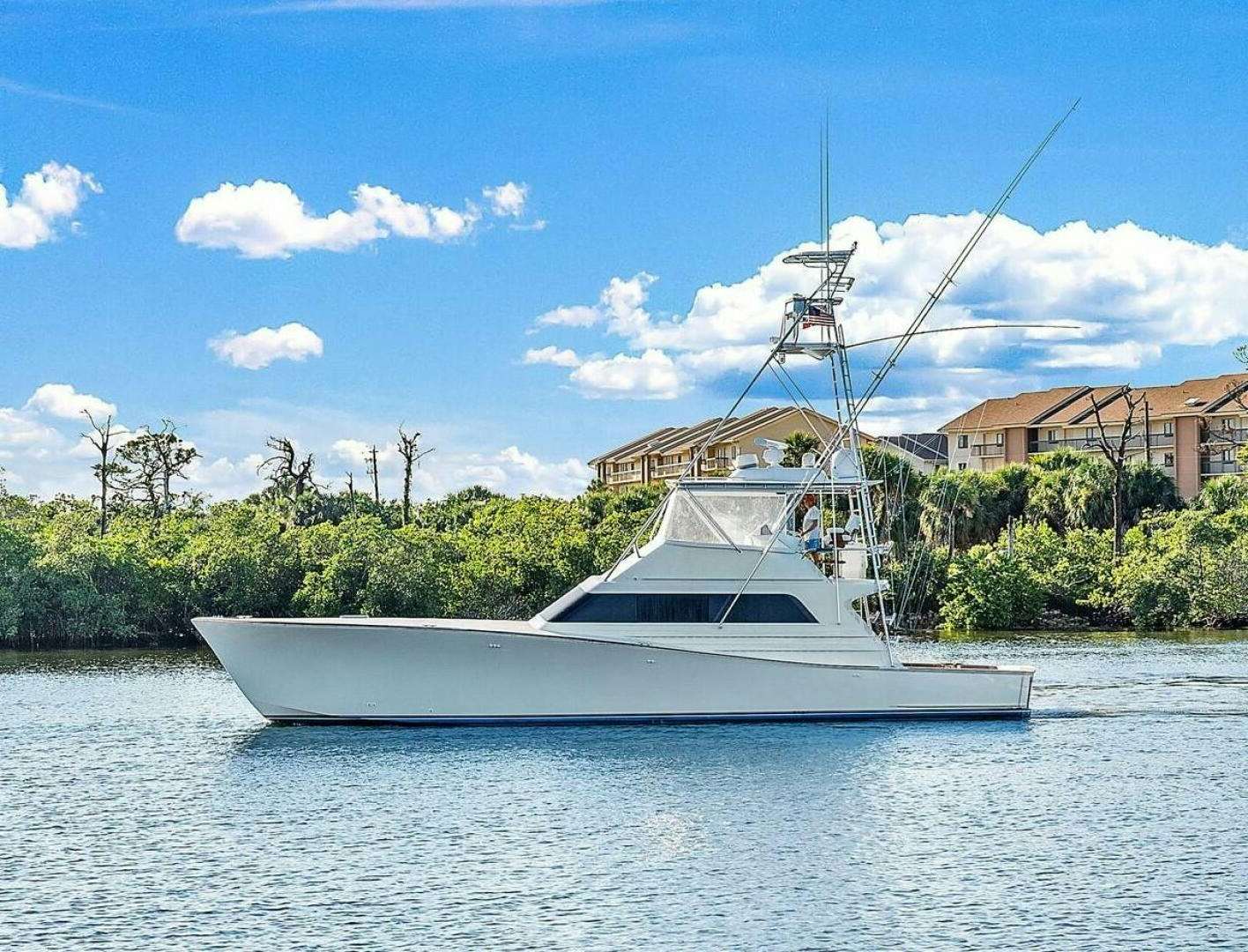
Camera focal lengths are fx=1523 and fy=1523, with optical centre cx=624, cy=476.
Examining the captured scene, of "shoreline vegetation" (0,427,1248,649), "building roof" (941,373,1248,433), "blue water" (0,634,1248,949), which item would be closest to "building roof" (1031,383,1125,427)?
"building roof" (941,373,1248,433)

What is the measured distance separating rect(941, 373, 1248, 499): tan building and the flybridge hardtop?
5911 cm

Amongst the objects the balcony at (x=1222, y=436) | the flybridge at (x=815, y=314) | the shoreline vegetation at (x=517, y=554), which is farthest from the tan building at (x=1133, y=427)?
the flybridge at (x=815, y=314)

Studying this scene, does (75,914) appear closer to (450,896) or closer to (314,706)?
(450,896)

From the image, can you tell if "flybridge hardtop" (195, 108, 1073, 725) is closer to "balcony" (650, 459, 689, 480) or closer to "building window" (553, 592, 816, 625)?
"building window" (553, 592, 816, 625)

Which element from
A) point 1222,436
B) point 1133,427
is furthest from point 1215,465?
point 1133,427

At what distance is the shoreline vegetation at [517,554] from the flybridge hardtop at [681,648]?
22648mm

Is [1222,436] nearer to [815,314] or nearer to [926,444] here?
[926,444]

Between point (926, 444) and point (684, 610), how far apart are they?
85.5 metres

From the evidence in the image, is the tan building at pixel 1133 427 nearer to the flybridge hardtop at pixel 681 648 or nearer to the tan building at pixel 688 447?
the tan building at pixel 688 447

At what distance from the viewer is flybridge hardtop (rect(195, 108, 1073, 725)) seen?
27953 mm

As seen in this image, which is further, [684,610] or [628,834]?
[684,610]

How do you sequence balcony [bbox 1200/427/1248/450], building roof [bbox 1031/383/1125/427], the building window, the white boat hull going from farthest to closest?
building roof [bbox 1031/383/1125/427], balcony [bbox 1200/427/1248/450], the building window, the white boat hull

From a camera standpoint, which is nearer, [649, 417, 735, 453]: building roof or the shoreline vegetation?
the shoreline vegetation

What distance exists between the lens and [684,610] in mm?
28500
